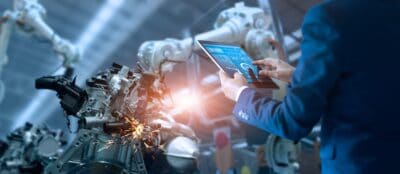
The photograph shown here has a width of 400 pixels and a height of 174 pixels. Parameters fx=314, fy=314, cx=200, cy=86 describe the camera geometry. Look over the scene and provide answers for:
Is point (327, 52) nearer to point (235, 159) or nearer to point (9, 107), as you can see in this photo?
point (235, 159)

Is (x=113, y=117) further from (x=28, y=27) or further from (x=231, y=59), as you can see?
(x=28, y=27)

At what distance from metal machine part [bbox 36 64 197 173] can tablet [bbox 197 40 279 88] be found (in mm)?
621

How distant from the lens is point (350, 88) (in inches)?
41.1

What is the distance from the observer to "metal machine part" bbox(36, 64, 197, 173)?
166 cm

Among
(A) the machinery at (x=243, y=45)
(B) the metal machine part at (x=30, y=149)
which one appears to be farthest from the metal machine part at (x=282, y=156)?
(B) the metal machine part at (x=30, y=149)

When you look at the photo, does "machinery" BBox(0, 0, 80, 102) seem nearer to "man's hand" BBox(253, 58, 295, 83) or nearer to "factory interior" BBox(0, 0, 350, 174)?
"factory interior" BBox(0, 0, 350, 174)

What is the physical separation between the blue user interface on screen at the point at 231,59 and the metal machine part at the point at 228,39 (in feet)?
3.93

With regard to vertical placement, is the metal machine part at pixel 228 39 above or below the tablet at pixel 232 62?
above

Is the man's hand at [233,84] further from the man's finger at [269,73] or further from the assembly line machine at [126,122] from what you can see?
the assembly line machine at [126,122]

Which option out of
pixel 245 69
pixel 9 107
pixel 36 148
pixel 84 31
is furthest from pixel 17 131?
pixel 9 107

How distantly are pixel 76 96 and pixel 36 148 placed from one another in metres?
1.98

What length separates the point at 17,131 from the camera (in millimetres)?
3869

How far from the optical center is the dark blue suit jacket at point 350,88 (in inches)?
39.4

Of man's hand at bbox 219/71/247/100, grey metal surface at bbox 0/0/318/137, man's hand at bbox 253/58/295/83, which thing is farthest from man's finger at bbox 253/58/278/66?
grey metal surface at bbox 0/0/318/137
